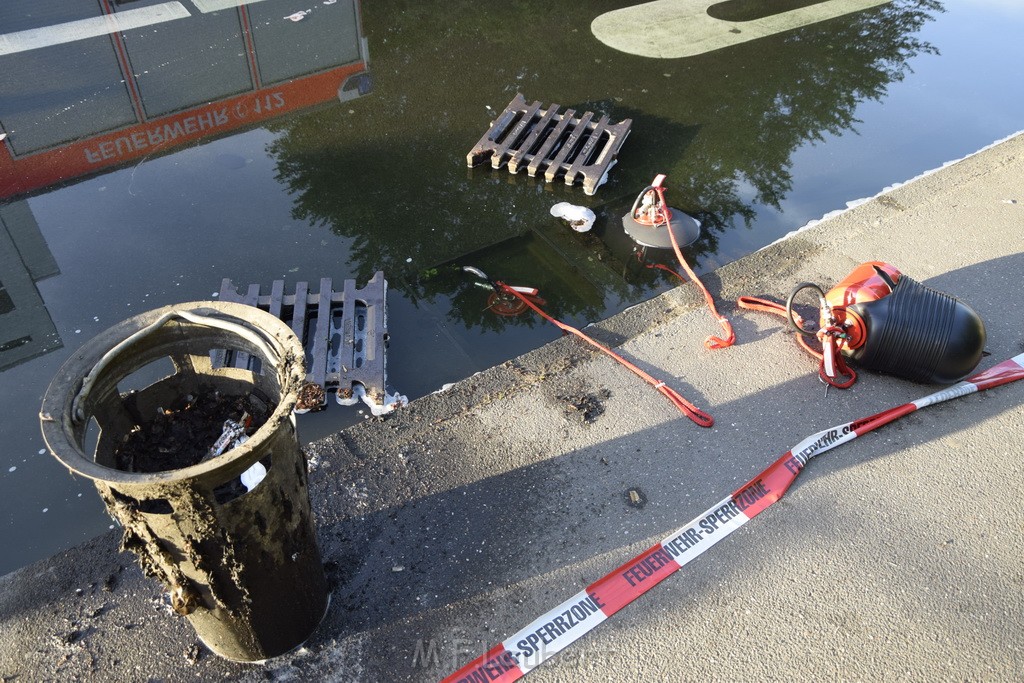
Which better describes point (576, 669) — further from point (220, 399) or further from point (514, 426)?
point (220, 399)

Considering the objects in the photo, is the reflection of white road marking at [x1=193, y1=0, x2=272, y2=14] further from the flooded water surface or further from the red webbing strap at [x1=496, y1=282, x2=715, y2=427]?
the red webbing strap at [x1=496, y1=282, x2=715, y2=427]

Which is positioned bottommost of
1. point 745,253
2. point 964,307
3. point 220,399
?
point 745,253

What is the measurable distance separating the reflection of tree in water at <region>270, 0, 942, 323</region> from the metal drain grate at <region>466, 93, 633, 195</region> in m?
0.16

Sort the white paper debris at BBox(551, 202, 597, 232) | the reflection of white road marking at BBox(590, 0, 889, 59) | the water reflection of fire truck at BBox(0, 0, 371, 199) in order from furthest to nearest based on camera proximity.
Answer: the reflection of white road marking at BBox(590, 0, 889, 59)
the water reflection of fire truck at BBox(0, 0, 371, 199)
the white paper debris at BBox(551, 202, 597, 232)

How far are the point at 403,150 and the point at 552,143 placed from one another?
1431 mm

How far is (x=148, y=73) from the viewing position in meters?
7.53

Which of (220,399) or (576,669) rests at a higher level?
(220,399)

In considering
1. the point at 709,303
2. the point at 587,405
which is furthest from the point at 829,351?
the point at 587,405

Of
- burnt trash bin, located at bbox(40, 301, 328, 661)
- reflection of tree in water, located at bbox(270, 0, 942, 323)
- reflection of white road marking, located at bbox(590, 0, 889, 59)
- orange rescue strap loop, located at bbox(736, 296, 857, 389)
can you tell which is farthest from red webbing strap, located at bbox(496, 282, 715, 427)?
reflection of white road marking, located at bbox(590, 0, 889, 59)

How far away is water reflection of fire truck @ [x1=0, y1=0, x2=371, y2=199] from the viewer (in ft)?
21.5

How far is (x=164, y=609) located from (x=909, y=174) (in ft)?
23.3

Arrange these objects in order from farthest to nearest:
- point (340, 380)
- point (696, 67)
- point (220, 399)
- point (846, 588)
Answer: point (696, 67) < point (340, 380) < point (846, 588) < point (220, 399)

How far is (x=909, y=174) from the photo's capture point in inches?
264

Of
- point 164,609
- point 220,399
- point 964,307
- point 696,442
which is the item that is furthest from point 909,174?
point 164,609
